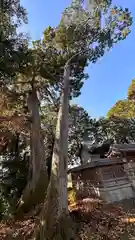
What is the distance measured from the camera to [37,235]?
737 centimetres

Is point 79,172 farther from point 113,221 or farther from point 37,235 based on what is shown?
point 37,235

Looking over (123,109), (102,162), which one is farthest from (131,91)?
(102,162)

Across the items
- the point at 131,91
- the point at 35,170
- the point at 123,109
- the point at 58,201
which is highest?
the point at 131,91

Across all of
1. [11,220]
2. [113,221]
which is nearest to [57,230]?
[113,221]

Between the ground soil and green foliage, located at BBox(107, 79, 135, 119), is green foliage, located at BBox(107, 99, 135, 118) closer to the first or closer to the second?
green foliage, located at BBox(107, 79, 135, 119)

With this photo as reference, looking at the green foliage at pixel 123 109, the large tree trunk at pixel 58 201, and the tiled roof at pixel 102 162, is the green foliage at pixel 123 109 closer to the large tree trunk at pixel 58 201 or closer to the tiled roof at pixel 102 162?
the tiled roof at pixel 102 162

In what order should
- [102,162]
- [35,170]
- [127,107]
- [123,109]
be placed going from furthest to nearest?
1. [123,109]
2. [127,107]
3. [102,162]
4. [35,170]

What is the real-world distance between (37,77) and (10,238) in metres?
10.2

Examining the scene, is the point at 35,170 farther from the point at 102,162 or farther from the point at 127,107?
the point at 127,107

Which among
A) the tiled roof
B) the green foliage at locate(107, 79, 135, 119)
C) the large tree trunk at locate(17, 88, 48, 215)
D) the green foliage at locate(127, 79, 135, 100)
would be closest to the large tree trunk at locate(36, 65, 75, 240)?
the large tree trunk at locate(17, 88, 48, 215)

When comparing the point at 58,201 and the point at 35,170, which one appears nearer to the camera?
the point at 58,201

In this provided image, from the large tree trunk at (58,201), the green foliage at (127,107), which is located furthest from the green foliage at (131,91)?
the large tree trunk at (58,201)

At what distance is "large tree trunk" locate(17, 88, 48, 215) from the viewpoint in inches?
473

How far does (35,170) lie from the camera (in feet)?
43.1
